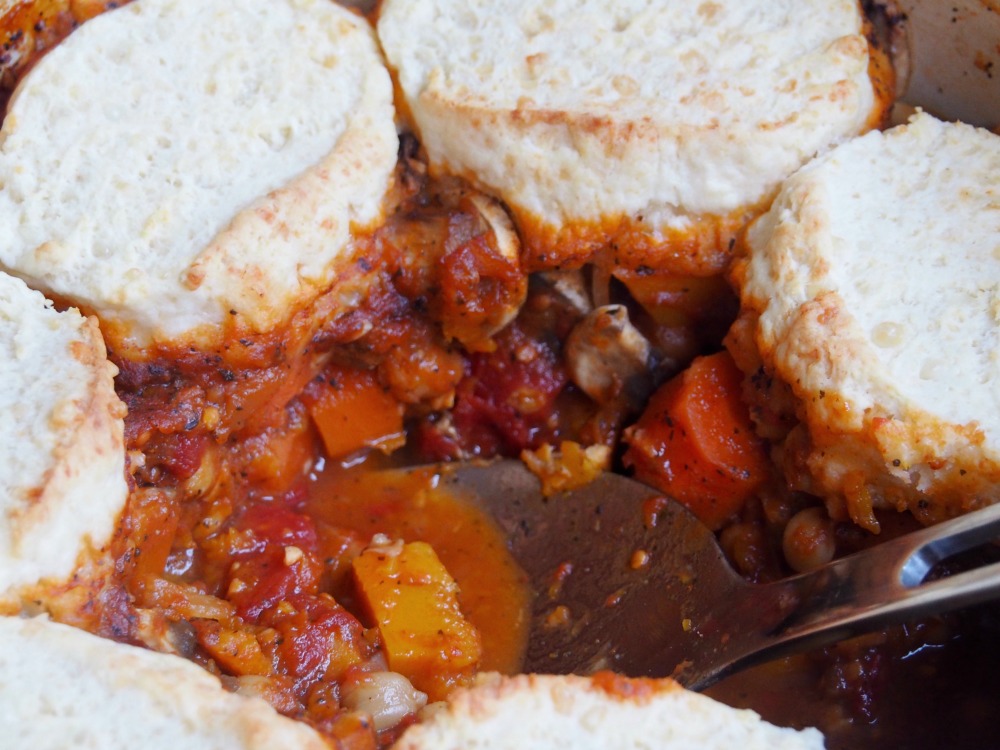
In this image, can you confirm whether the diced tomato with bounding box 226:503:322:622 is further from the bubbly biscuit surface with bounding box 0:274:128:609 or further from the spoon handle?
the spoon handle

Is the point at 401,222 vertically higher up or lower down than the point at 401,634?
higher up

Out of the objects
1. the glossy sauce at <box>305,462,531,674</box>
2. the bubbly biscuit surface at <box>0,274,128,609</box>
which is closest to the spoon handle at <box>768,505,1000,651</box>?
the glossy sauce at <box>305,462,531,674</box>

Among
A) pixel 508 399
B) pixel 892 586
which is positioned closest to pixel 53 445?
pixel 508 399

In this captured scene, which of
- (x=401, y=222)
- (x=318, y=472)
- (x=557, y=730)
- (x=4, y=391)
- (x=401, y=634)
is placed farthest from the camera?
(x=318, y=472)

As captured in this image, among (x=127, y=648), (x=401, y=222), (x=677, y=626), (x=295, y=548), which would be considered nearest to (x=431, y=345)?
(x=401, y=222)

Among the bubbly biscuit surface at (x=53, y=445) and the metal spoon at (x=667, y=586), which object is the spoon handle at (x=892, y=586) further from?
the bubbly biscuit surface at (x=53, y=445)

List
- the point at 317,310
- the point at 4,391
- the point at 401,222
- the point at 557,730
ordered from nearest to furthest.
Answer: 1. the point at 557,730
2. the point at 4,391
3. the point at 317,310
4. the point at 401,222

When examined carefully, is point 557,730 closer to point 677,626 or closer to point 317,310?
point 677,626
